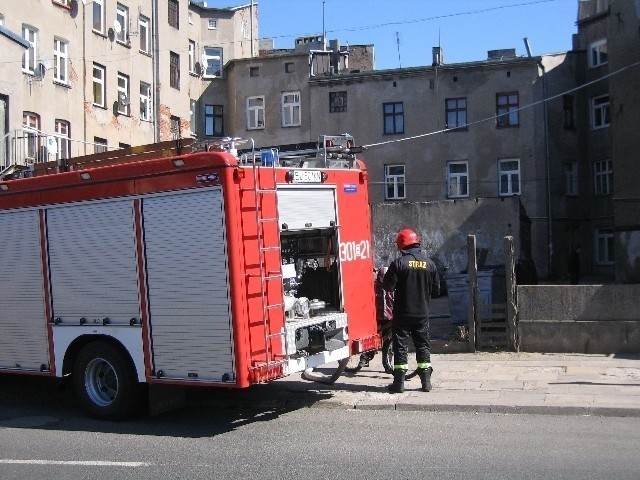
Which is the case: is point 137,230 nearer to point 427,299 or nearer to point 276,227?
point 276,227

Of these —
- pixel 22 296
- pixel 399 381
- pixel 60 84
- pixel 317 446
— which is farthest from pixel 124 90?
pixel 317 446

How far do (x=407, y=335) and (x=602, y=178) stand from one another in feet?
106

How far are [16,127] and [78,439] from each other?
13594mm

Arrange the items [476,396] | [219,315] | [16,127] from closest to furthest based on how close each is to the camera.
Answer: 1. [219,315]
2. [476,396]
3. [16,127]

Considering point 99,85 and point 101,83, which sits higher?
point 101,83

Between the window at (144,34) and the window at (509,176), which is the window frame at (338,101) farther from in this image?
the window at (144,34)

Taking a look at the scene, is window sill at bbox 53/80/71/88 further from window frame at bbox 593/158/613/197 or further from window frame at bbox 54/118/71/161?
window frame at bbox 593/158/613/197

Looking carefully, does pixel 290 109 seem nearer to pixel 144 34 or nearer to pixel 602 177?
pixel 144 34

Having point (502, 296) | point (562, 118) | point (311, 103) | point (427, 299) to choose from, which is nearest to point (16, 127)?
point (502, 296)

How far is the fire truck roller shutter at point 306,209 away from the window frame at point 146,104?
2685cm

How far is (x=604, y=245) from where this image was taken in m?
39.1

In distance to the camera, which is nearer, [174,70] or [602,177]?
[174,70]

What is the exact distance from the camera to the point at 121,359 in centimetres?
888

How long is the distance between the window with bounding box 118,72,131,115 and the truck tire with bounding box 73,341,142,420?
24.9 metres
